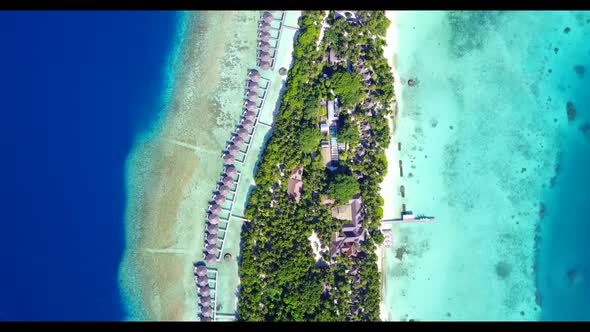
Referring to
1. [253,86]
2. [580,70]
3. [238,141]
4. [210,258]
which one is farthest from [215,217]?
[580,70]

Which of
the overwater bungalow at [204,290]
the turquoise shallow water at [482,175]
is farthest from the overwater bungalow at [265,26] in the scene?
the overwater bungalow at [204,290]

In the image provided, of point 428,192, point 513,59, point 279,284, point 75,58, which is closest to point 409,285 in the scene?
point 428,192

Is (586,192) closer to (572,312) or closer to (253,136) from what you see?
(572,312)

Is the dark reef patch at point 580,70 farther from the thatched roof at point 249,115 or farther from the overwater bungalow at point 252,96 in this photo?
the thatched roof at point 249,115

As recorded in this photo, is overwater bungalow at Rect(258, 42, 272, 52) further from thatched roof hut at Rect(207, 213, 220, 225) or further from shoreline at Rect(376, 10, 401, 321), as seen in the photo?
thatched roof hut at Rect(207, 213, 220, 225)

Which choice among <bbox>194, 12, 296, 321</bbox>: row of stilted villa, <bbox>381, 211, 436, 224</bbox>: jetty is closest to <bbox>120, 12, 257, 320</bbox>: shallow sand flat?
<bbox>194, 12, 296, 321</bbox>: row of stilted villa
